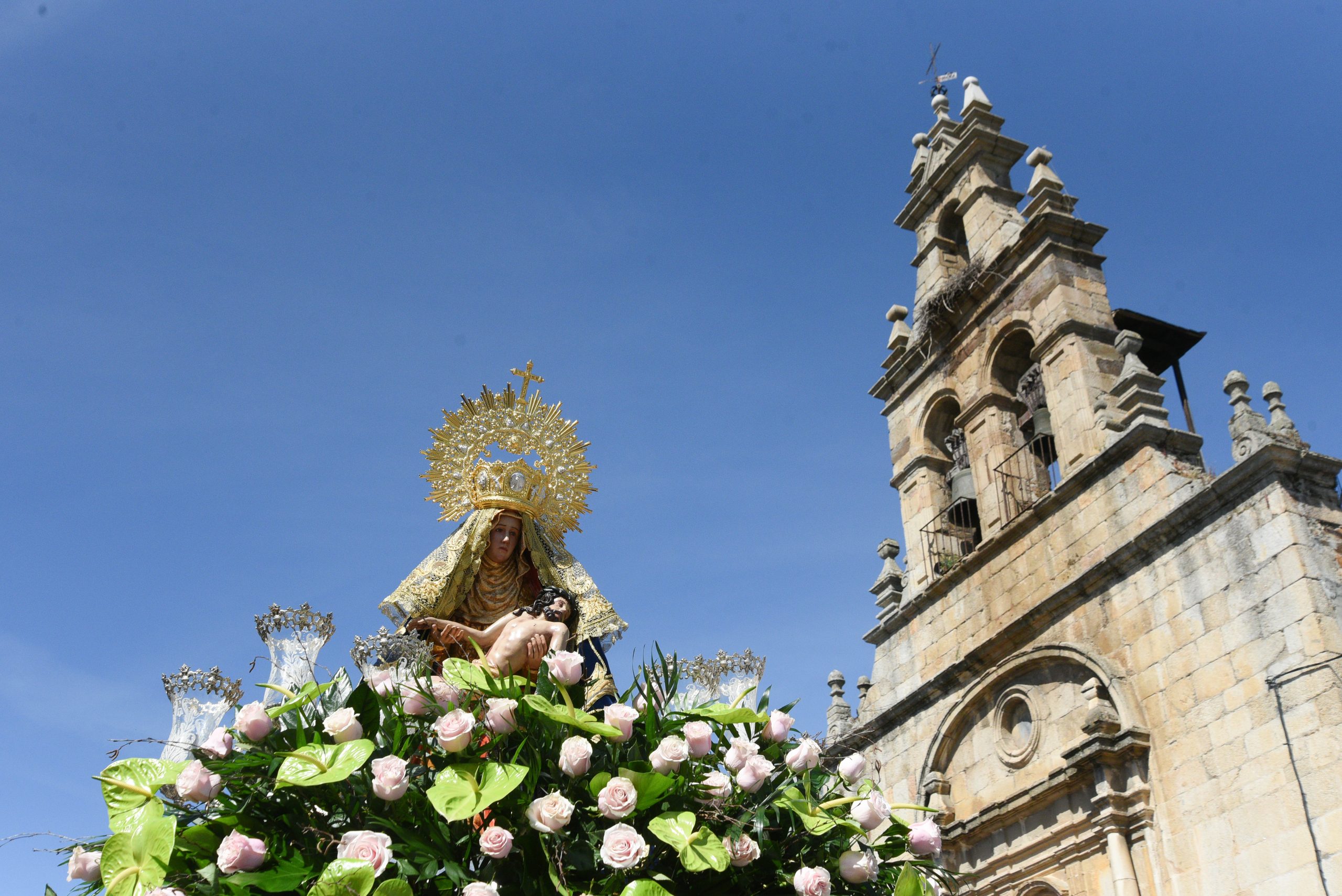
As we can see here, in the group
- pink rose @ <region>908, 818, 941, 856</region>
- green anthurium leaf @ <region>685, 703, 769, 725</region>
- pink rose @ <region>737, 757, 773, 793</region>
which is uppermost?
green anthurium leaf @ <region>685, 703, 769, 725</region>

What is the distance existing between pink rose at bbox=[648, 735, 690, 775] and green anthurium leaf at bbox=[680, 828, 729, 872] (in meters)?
0.23

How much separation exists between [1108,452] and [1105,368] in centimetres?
149

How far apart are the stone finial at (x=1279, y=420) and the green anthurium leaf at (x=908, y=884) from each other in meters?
7.28

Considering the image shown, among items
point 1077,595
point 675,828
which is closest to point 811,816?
point 675,828

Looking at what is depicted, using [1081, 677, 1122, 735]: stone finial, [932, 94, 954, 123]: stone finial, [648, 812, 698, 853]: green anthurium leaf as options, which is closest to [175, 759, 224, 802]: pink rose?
[648, 812, 698, 853]: green anthurium leaf

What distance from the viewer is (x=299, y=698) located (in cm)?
395

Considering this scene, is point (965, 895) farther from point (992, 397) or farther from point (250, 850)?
point (250, 850)

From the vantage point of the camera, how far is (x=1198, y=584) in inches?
394

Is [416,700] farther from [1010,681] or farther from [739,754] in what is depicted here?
[1010,681]

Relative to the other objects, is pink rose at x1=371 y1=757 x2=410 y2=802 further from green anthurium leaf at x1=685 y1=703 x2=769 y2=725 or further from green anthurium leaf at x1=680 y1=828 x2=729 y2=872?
green anthurium leaf at x1=685 y1=703 x2=769 y2=725

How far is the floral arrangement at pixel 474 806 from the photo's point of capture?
11.2 feet

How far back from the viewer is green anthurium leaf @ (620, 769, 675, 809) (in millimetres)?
3648

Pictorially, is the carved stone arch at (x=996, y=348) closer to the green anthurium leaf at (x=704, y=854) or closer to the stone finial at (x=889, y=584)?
the stone finial at (x=889, y=584)

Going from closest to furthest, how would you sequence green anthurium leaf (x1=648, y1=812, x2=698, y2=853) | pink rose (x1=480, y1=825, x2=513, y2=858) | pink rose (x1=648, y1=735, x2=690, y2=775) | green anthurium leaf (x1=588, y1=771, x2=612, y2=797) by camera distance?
pink rose (x1=480, y1=825, x2=513, y2=858) → green anthurium leaf (x1=648, y1=812, x2=698, y2=853) → green anthurium leaf (x1=588, y1=771, x2=612, y2=797) → pink rose (x1=648, y1=735, x2=690, y2=775)
